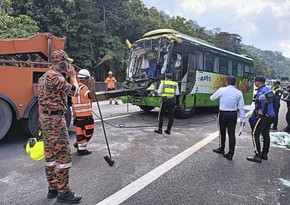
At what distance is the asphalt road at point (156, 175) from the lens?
11.2 feet

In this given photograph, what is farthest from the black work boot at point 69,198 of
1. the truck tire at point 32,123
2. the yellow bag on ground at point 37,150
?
the truck tire at point 32,123

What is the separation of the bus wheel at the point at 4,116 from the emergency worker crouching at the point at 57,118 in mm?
2602

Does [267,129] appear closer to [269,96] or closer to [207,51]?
[269,96]

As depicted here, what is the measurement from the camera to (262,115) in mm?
5133

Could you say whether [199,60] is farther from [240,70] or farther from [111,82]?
[111,82]

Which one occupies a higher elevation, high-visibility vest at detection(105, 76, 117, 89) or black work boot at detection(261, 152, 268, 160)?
high-visibility vest at detection(105, 76, 117, 89)

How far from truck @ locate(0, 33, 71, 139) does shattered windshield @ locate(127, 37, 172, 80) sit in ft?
Result: 14.0

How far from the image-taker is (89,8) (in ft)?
76.0

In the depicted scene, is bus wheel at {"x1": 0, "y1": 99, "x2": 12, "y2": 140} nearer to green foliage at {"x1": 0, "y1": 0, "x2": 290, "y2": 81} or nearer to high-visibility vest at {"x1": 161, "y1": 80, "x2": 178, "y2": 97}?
high-visibility vest at {"x1": 161, "y1": 80, "x2": 178, "y2": 97}

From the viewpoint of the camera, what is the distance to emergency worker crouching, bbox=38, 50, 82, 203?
3.13 metres

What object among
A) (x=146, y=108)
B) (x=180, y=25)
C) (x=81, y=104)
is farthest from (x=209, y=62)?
(x=180, y=25)

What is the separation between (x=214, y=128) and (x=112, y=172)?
498 centimetres

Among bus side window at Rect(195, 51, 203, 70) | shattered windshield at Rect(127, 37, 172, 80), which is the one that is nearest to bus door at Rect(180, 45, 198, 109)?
bus side window at Rect(195, 51, 203, 70)

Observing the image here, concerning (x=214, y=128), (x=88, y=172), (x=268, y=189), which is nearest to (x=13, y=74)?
(x=88, y=172)
